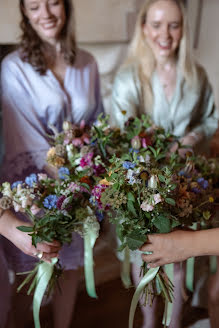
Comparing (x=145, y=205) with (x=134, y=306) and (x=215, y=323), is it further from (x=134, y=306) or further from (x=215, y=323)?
(x=215, y=323)

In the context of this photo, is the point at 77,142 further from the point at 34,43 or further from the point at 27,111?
the point at 34,43

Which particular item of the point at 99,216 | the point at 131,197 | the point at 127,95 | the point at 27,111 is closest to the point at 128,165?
the point at 131,197

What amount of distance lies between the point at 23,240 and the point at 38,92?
57 centimetres

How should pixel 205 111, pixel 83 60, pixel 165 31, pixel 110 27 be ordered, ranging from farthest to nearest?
pixel 110 27, pixel 205 111, pixel 83 60, pixel 165 31

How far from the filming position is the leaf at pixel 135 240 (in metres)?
0.69

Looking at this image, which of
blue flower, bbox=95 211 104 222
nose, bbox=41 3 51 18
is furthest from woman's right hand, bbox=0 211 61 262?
nose, bbox=41 3 51 18

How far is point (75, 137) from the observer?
2.98ft

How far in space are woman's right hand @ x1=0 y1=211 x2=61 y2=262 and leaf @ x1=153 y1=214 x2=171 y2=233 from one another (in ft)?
0.85

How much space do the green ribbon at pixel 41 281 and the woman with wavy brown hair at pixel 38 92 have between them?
0.20 m

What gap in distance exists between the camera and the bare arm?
708 millimetres

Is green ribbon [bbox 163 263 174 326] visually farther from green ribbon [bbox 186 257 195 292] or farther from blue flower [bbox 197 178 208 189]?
blue flower [bbox 197 178 208 189]

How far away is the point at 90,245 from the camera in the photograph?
848 millimetres

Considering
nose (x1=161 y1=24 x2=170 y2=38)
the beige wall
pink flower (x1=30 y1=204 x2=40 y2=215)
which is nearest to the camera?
pink flower (x1=30 y1=204 x2=40 y2=215)

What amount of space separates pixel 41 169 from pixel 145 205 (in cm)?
57
